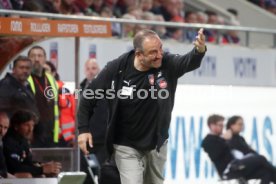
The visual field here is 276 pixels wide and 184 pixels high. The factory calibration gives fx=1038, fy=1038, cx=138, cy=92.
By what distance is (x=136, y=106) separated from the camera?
33.5 feet

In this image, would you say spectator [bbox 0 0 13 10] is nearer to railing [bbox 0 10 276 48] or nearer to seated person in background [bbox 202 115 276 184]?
railing [bbox 0 10 276 48]

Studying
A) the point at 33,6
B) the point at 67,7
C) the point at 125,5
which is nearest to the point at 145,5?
the point at 125,5

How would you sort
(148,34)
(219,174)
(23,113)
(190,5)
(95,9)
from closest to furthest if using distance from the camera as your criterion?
(148,34) < (23,113) < (219,174) < (95,9) < (190,5)

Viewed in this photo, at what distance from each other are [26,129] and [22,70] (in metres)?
0.70

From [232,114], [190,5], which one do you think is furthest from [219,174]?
[190,5]

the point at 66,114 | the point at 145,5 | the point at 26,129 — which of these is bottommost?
the point at 26,129

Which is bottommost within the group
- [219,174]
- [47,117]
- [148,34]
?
[219,174]

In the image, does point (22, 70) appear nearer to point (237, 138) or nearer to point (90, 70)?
point (90, 70)

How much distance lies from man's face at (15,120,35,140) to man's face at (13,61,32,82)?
52 centimetres

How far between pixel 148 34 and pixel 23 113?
8.83 ft

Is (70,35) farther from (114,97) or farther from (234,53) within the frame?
(234,53)

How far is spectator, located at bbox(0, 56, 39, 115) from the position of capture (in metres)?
12.0

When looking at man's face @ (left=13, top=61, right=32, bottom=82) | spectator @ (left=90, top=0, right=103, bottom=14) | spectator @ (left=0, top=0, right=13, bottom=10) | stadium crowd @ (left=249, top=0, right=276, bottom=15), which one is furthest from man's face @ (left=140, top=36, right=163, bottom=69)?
stadium crowd @ (left=249, top=0, right=276, bottom=15)

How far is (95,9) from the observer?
15.8m
